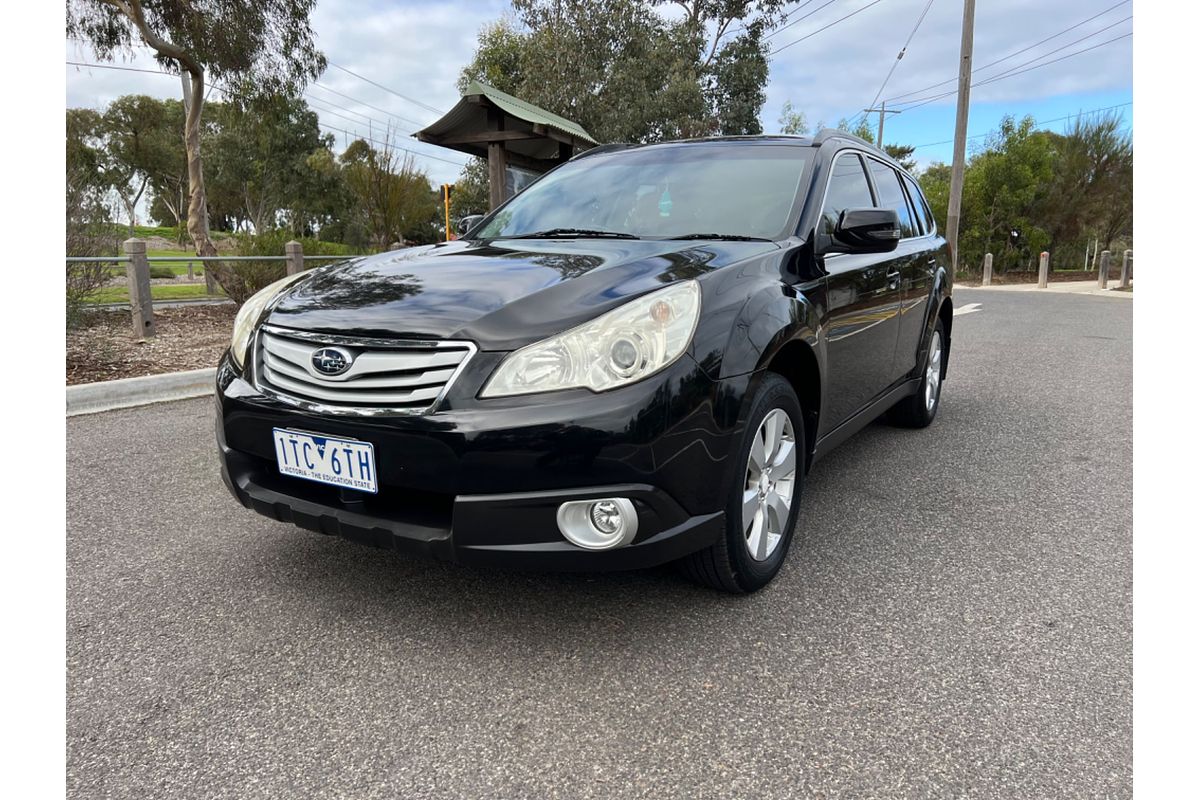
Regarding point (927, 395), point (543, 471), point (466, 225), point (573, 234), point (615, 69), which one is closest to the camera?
point (543, 471)

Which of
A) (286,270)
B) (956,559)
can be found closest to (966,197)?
(286,270)

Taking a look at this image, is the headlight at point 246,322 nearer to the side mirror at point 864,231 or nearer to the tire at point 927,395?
the side mirror at point 864,231

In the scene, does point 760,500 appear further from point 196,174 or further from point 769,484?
point 196,174

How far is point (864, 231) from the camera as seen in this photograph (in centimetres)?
295

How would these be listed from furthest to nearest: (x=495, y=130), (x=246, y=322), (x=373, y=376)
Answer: (x=495, y=130), (x=246, y=322), (x=373, y=376)

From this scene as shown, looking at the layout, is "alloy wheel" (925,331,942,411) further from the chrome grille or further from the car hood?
the chrome grille

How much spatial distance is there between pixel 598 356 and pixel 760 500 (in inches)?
33.2

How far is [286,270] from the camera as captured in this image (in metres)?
9.80

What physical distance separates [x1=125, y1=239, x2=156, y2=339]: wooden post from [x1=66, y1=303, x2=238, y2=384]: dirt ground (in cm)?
15

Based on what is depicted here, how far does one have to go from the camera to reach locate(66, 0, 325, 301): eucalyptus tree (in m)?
14.4

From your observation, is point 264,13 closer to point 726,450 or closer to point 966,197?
point 726,450

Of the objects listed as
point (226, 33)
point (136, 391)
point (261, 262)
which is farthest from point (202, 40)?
point (136, 391)

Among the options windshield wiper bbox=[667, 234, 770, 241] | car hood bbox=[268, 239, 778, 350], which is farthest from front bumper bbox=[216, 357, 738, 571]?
windshield wiper bbox=[667, 234, 770, 241]
